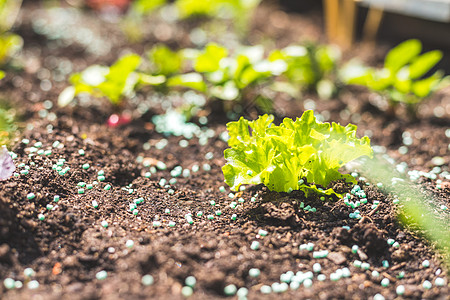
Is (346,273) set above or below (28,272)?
above

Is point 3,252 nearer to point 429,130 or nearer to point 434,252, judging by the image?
point 434,252

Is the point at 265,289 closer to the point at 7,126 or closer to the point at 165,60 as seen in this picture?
the point at 7,126

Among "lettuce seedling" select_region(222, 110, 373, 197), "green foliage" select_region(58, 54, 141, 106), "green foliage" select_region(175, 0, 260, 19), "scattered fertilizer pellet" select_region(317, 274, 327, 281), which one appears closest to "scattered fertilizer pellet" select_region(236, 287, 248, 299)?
"scattered fertilizer pellet" select_region(317, 274, 327, 281)

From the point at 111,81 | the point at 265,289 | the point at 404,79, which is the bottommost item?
the point at 111,81

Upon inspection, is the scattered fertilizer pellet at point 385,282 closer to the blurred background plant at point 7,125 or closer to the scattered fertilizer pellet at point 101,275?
the scattered fertilizer pellet at point 101,275

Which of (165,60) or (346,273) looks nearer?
(346,273)

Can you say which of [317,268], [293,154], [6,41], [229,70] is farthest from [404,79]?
[6,41]
